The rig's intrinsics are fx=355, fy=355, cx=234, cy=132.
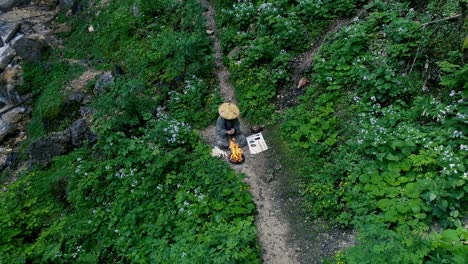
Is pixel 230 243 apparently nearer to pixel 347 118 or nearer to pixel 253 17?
pixel 347 118

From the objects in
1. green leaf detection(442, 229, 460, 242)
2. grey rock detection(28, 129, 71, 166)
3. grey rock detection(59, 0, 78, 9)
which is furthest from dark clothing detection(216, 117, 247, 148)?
grey rock detection(59, 0, 78, 9)

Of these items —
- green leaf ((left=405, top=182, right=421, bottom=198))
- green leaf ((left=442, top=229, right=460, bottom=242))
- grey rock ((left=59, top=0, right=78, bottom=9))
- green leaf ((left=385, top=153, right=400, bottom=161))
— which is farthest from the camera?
grey rock ((left=59, top=0, right=78, bottom=9))

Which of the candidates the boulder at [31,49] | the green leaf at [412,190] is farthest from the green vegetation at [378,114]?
the boulder at [31,49]

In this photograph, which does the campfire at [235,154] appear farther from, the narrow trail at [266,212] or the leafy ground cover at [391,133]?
the leafy ground cover at [391,133]

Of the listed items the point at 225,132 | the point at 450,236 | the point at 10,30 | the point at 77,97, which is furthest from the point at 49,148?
the point at 10,30

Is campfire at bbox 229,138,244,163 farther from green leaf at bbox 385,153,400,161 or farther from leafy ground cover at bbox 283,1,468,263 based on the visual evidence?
green leaf at bbox 385,153,400,161

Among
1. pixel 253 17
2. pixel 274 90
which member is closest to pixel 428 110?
pixel 274 90
